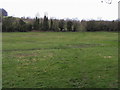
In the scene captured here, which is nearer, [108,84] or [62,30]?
[108,84]

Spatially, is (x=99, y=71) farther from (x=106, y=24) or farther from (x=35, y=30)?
(x=106, y=24)

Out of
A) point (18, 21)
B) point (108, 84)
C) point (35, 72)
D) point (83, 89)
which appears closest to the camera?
point (83, 89)

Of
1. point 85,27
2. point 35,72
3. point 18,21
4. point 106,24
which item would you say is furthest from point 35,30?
point 35,72

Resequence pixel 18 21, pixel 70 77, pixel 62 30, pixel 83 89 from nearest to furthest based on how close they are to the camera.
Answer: pixel 83 89 → pixel 70 77 → pixel 18 21 → pixel 62 30

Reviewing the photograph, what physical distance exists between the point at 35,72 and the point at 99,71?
9.69 ft

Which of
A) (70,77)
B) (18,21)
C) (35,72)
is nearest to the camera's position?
(70,77)

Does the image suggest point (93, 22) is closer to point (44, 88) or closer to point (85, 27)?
point (85, 27)

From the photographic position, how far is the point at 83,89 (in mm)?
5797

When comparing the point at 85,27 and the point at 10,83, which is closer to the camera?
the point at 10,83

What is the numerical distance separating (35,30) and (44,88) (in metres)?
50.5

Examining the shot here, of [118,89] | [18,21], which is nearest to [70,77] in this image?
[118,89]

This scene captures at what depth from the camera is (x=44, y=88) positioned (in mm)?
5898

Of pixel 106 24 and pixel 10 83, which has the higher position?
pixel 106 24

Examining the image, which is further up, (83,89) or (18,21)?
(18,21)
